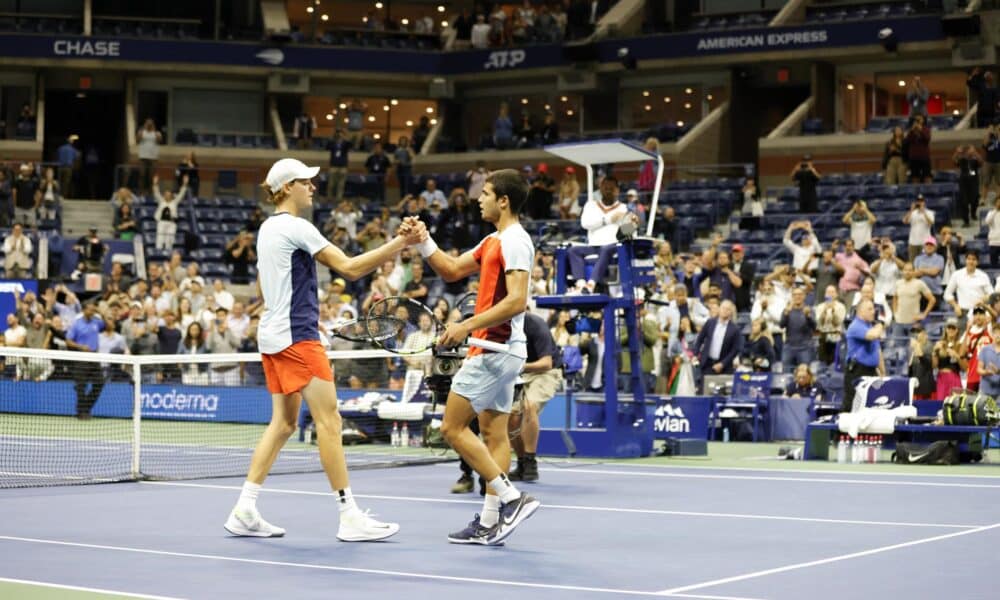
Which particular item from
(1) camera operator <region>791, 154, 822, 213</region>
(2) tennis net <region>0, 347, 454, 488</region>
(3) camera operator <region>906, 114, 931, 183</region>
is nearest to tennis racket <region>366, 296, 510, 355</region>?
(2) tennis net <region>0, 347, 454, 488</region>

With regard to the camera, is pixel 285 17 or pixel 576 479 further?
pixel 285 17

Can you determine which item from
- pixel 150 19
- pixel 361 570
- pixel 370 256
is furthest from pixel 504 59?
pixel 361 570

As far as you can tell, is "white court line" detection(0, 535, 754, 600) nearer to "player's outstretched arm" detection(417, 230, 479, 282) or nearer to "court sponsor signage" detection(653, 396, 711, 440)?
"player's outstretched arm" detection(417, 230, 479, 282)

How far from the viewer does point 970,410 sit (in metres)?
17.3

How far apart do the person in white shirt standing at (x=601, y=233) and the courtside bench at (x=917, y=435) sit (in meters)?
3.09

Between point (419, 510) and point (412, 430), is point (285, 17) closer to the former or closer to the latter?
point (412, 430)

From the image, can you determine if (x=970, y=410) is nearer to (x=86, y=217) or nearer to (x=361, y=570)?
(x=361, y=570)

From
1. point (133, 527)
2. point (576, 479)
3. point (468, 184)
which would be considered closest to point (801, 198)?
point (468, 184)

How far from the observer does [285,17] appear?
4631 centimetres

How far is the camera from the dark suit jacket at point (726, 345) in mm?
23156

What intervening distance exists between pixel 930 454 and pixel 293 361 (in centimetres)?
969

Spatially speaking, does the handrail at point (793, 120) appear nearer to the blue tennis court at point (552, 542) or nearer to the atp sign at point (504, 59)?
the atp sign at point (504, 59)

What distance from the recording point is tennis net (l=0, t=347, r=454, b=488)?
53.0ft

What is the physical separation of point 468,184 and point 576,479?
24258 mm
